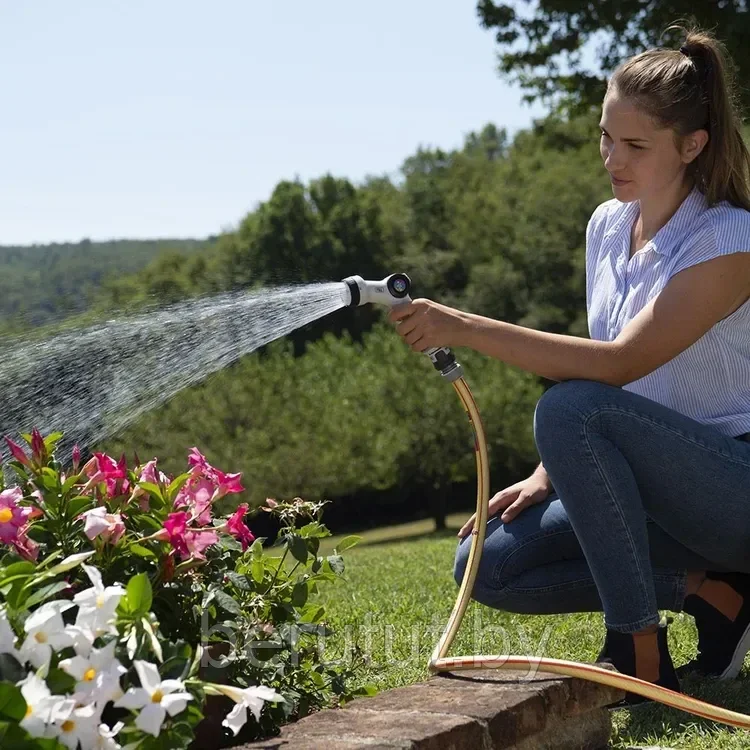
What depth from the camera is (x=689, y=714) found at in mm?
2502

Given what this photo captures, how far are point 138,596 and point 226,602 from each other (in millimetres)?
330

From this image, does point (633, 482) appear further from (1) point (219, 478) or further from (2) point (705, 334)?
(1) point (219, 478)

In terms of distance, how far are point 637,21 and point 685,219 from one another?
30.3ft

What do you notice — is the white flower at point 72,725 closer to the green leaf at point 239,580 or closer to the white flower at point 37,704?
the white flower at point 37,704

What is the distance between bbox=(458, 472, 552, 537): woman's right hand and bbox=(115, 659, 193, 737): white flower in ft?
4.64

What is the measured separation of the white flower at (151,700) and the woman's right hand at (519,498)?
55.7 inches

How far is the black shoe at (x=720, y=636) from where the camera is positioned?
110 inches

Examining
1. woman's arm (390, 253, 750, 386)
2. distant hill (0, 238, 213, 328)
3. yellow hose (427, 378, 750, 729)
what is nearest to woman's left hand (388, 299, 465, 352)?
woman's arm (390, 253, 750, 386)

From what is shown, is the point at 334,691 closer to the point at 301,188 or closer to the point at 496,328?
the point at 496,328

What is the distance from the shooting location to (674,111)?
2.65m

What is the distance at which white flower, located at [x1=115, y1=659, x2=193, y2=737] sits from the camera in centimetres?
153

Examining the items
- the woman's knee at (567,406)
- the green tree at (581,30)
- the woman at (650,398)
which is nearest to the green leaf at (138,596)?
the woman at (650,398)

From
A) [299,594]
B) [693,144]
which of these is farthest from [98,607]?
[693,144]

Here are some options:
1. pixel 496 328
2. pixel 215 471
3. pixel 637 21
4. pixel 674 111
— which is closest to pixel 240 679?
pixel 215 471
